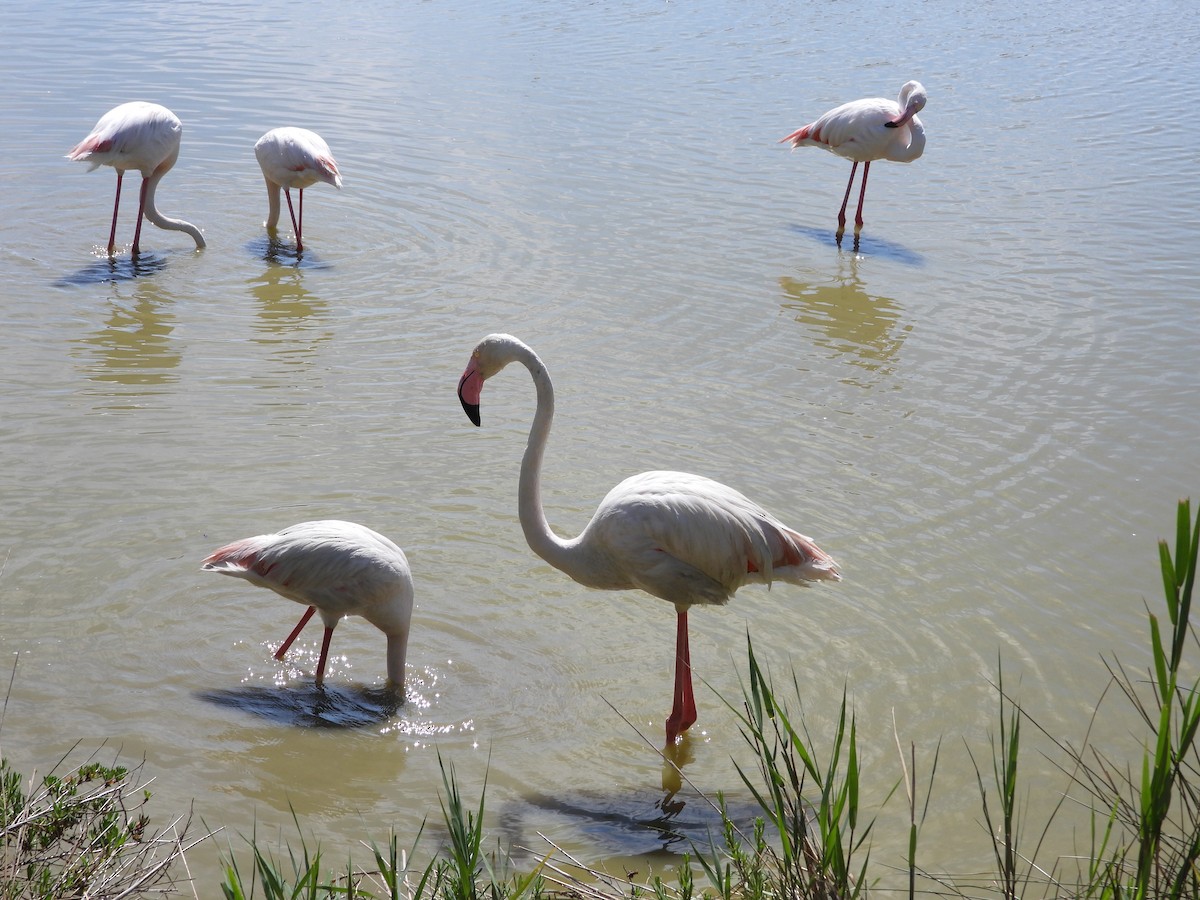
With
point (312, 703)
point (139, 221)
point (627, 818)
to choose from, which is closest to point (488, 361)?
point (312, 703)

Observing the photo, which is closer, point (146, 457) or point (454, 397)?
point (146, 457)

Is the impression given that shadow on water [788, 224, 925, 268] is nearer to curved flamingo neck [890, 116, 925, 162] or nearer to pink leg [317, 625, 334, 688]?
curved flamingo neck [890, 116, 925, 162]

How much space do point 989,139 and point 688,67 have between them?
448 cm

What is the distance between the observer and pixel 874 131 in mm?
10414

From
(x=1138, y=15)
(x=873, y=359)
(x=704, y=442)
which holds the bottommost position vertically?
(x=704, y=442)

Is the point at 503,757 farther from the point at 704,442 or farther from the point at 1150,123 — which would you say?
the point at 1150,123

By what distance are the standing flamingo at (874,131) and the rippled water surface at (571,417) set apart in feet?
1.95

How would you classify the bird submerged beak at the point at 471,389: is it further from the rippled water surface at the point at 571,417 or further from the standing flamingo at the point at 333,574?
the rippled water surface at the point at 571,417

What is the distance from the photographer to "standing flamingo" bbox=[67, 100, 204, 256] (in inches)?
346

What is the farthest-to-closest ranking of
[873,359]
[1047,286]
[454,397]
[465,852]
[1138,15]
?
[1138,15], [1047,286], [873,359], [454,397], [465,852]

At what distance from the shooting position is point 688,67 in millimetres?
15375

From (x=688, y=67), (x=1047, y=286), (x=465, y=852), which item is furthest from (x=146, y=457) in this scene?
(x=688, y=67)

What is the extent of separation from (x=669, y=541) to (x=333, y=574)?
1.24m

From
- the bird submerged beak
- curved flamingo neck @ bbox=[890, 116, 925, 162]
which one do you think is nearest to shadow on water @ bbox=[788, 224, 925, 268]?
curved flamingo neck @ bbox=[890, 116, 925, 162]
